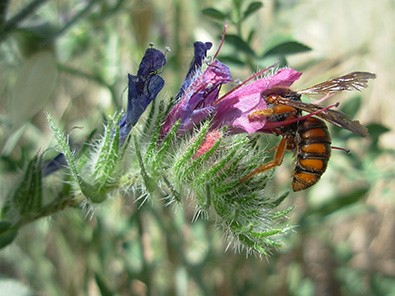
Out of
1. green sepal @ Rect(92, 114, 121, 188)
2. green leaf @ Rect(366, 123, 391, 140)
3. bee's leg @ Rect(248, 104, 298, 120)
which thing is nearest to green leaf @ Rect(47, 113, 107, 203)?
→ green sepal @ Rect(92, 114, 121, 188)

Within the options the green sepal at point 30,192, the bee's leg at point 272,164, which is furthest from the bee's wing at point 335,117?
the green sepal at point 30,192

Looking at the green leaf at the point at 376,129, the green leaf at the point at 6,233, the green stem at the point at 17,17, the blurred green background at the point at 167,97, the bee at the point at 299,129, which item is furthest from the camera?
the green leaf at the point at 376,129

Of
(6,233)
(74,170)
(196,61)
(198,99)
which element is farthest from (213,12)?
(6,233)

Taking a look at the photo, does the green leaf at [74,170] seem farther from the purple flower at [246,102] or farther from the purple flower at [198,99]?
the purple flower at [246,102]

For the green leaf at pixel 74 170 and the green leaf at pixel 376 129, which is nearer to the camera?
the green leaf at pixel 74 170

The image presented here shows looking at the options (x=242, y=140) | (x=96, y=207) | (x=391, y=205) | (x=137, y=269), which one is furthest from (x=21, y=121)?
(x=391, y=205)

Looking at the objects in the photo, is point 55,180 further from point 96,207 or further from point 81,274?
point 81,274
